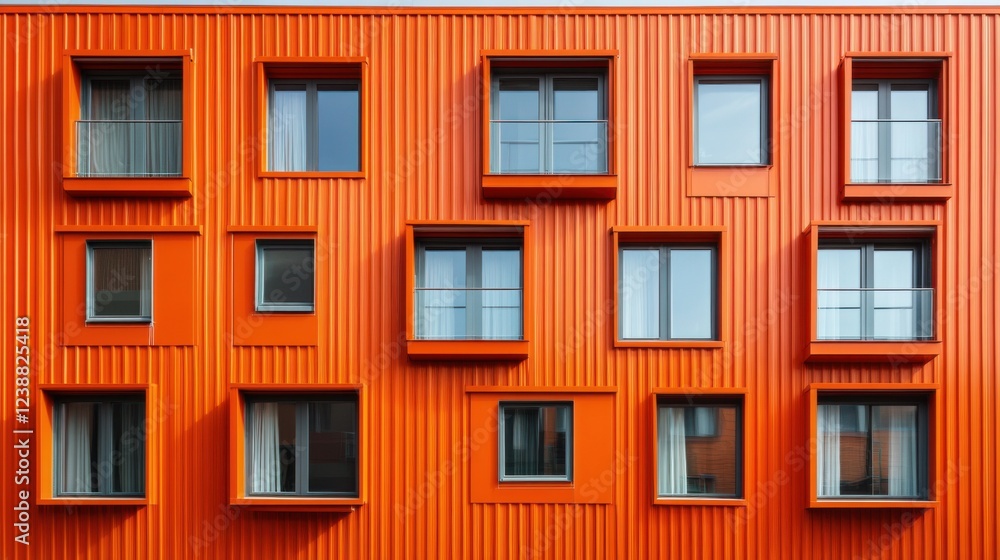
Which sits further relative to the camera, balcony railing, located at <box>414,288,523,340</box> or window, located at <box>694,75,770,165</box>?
window, located at <box>694,75,770,165</box>

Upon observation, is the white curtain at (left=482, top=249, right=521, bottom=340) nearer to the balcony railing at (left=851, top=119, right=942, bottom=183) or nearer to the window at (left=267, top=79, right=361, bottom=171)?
the window at (left=267, top=79, right=361, bottom=171)

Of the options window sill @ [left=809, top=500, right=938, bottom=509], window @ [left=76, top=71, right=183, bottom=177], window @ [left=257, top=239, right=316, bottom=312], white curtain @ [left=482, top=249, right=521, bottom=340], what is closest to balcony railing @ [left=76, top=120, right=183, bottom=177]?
window @ [left=76, top=71, right=183, bottom=177]

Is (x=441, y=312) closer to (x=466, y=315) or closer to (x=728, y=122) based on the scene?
(x=466, y=315)

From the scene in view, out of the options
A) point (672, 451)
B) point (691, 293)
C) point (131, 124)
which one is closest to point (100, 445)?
point (131, 124)

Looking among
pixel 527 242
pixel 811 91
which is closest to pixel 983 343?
pixel 811 91

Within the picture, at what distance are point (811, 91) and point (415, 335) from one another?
8.03 metres

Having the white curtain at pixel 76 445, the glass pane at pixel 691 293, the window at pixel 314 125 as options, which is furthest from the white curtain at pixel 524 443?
the white curtain at pixel 76 445

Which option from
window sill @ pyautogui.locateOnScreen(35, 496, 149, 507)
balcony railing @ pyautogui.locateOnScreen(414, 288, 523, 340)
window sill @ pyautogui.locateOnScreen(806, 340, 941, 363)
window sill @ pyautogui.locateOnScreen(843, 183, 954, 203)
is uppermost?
window sill @ pyautogui.locateOnScreen(843, 183, 954, 203)

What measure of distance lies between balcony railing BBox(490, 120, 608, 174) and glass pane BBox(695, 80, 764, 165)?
6.10 feet

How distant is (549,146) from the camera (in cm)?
1218

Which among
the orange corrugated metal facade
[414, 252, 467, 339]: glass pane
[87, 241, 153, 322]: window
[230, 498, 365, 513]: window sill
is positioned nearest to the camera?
[230, 498, 365, 513]: window sill

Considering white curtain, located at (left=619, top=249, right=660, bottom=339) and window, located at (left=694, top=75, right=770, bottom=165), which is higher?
window, located at (left=694, top=75, right=770, bottom=165)

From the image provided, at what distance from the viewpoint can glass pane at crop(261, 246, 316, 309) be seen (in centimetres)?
1216

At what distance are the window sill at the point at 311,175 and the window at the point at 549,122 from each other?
7.89ft
